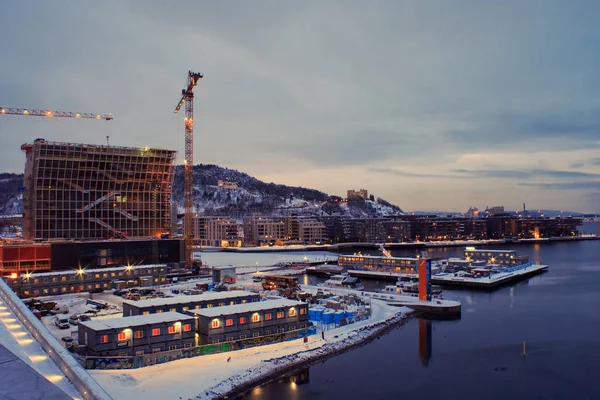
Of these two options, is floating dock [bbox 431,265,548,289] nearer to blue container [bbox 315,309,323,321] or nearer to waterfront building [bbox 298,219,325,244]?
blue container [bbox 315,309,323,321]

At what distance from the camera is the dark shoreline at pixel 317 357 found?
1055 centimetres

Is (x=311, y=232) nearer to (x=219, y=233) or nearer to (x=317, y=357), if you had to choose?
(x=219, y=233)

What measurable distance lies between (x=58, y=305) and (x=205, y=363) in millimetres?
9438

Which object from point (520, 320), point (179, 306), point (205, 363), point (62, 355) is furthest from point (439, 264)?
point (62, 355)

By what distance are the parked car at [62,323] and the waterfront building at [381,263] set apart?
62.2 ft

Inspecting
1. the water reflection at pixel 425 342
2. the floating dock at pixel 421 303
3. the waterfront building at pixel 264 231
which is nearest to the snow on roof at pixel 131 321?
the water reflection at pixel 425 342

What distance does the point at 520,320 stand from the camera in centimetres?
1748

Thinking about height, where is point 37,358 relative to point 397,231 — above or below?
below

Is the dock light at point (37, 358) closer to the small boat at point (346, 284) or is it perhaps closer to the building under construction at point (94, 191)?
the small boat at point (346, 284)

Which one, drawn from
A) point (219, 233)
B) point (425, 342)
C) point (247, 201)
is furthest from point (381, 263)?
point (247, 201)

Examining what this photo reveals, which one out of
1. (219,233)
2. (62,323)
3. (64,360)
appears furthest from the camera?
(219,233)

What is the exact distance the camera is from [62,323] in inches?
590

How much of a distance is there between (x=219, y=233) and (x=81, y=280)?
36612mm

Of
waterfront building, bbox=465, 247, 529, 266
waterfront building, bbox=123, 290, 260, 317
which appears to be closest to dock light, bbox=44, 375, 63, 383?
waterfront building, bbox=123, 290, 260, 317
